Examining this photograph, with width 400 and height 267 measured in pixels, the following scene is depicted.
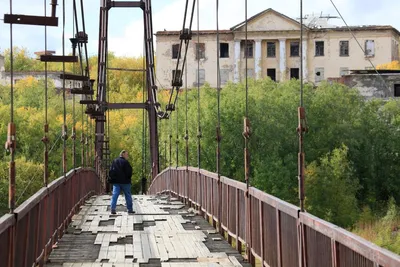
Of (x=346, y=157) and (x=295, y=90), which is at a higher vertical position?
(x=295, y=90)

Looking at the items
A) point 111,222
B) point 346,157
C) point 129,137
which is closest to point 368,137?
point 346,157

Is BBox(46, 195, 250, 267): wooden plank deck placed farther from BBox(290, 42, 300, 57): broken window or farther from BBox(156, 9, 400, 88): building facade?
BBox(290, 42, 300, 57): broken window

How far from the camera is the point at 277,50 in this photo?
10250cm

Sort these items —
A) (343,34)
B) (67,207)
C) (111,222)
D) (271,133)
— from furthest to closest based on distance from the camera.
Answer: (343,34), (271,133), (111,222), (67,207)

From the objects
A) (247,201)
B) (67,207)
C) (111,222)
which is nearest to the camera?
(247,201)

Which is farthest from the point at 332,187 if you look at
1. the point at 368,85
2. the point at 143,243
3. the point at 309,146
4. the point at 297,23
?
the point at 143,243

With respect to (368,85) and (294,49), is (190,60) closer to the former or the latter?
(294,49)

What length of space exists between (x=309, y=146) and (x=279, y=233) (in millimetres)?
64434

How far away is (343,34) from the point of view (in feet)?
335

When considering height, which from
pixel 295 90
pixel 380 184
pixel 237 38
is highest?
pixel 237 38

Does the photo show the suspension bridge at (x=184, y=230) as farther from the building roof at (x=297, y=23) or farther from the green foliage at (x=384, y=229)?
the building roof at (x=297, y=23)

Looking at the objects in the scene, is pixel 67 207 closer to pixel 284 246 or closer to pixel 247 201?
pixel 247 201

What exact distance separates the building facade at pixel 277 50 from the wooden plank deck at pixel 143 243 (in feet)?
264

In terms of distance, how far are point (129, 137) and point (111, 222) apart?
252ft
